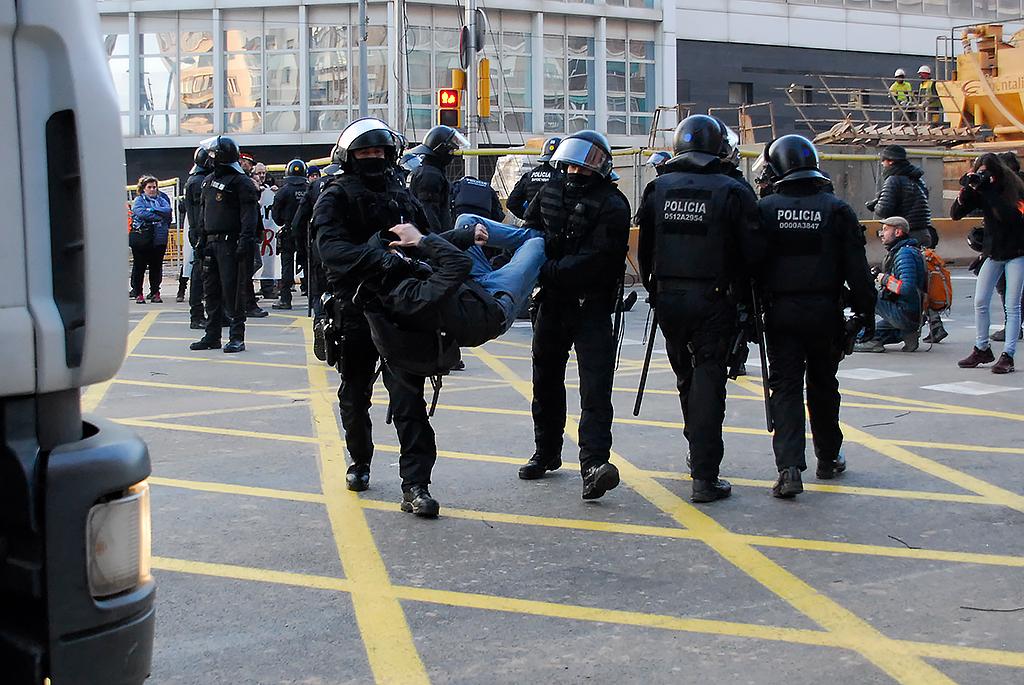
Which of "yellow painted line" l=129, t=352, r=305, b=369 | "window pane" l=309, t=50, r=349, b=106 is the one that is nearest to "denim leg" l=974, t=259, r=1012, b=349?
"yellow painted line" l=129, t=352, r=305, b=369

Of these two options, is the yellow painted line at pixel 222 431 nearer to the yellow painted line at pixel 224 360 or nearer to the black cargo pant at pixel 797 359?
the yellow painted line at pixel 224 360

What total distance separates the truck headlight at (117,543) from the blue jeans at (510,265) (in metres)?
3.23

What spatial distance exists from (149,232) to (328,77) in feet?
63.7

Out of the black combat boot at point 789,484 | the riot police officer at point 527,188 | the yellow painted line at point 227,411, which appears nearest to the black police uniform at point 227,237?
the yellow painted line at point 227,411

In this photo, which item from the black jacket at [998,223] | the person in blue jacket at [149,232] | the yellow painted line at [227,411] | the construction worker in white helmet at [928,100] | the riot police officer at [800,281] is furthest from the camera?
the construction worker in white helmet at [928,100]

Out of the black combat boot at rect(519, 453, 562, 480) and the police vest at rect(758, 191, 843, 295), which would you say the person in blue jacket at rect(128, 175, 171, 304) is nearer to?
the black combat boot at rect(519, 453, 562, 480)

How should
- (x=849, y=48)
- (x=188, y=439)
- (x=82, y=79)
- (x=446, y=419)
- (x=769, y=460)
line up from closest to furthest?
(x=82, y=79) → (x=769, y=460) → (x=188, y=439) → (x=446, y=419) → (x=849, y=48)

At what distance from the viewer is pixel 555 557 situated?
222 inches

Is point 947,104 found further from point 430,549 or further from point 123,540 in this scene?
point 123,540

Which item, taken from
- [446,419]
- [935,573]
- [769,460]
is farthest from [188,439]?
[935,573]

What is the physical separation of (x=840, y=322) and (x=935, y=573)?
1825 mm

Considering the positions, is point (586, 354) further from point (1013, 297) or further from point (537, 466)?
point (1013, 297)

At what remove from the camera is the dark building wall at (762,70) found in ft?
135

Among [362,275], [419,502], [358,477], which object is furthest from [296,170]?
[362,275]
